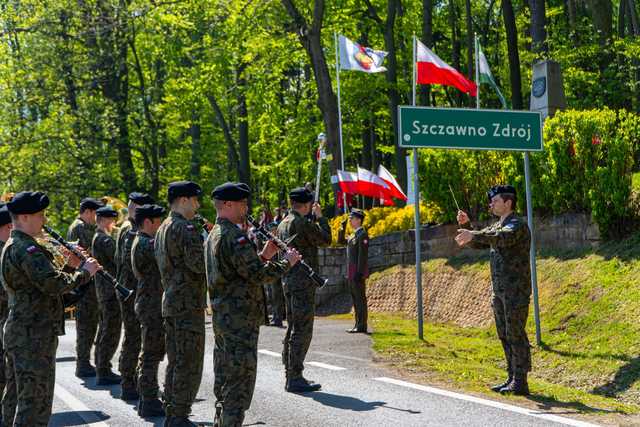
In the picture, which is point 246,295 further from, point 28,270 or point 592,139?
point 592,139

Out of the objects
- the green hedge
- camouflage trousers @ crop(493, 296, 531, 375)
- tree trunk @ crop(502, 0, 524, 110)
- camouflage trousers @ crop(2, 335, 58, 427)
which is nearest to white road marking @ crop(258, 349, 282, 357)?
camouflage trousers @ crop(493, 296, 531, 375)

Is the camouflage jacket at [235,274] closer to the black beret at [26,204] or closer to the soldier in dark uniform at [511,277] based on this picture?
the black beret at [26,204]

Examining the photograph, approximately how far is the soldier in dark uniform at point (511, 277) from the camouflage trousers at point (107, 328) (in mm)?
4719

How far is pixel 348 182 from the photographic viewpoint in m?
20.0

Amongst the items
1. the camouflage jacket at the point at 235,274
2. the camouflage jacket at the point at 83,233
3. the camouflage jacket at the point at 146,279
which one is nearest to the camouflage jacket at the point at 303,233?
the camouflage jacket at the point at 146,279

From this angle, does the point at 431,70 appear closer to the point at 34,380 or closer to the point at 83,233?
the point at 83,233

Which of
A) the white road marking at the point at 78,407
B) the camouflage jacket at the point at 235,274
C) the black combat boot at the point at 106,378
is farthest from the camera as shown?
the black combat boot at the point at 106,378

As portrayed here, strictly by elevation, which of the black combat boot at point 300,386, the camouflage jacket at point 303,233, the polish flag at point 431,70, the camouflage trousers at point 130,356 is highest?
the polish flag at point 431,70

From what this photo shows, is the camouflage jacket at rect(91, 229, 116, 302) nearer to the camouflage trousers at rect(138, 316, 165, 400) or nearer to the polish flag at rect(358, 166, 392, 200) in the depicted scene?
the camouflage trousers at rect(138, 316, 165, 400)

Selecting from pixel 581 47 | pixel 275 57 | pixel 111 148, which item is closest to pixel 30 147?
pixel 111 148

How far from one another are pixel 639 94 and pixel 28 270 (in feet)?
59.4

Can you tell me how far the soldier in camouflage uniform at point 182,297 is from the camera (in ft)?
24.9

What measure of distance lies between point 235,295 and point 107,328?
4626 mm

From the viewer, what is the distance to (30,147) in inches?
1209
